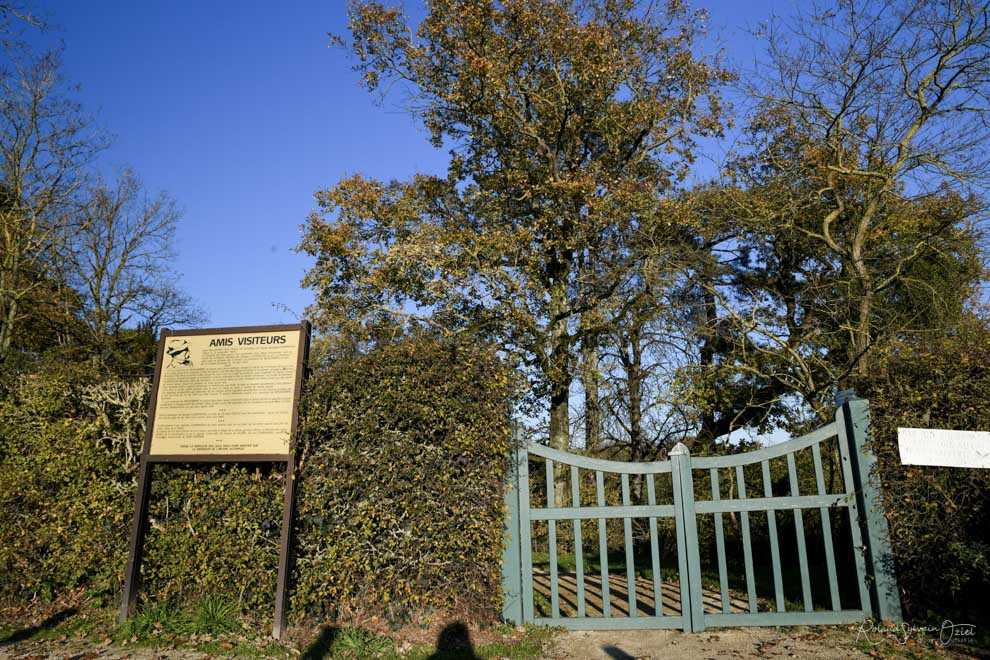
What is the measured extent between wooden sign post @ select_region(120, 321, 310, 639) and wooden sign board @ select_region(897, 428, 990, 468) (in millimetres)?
5494

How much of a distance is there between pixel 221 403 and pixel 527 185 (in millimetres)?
9504

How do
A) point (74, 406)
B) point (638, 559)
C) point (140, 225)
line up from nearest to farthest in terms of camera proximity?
point (74, 406) < point (638, 559) < point (140, 225)

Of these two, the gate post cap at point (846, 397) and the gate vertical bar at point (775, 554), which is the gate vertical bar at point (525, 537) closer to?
the gate vertical bar at point (775, 554)

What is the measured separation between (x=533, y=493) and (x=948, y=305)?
28.6ft

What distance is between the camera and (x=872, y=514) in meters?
5.80

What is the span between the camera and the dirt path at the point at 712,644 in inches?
204

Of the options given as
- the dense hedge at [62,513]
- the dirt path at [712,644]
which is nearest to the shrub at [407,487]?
the dirt path at [712,644]

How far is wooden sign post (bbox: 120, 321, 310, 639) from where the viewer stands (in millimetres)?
6102

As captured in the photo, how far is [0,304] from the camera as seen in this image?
1636cm


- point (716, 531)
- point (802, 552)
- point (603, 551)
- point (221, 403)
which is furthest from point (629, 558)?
point (221, 403)

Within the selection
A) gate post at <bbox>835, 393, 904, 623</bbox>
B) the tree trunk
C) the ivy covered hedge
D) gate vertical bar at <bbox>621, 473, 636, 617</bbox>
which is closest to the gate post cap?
gate post at <bbox>835, 393, 904, 623</bbox>

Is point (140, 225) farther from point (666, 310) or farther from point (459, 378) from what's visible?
point (459, 378)

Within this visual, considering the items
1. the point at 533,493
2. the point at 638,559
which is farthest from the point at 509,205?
the point at 638,559

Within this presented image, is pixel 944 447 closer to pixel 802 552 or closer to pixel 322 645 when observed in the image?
pixel 802 552
